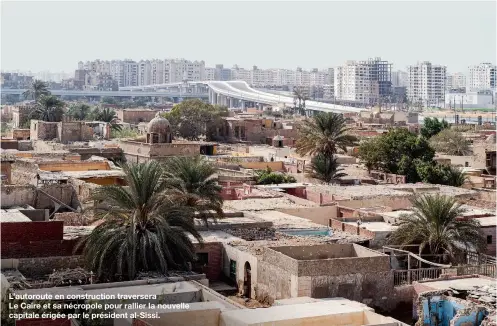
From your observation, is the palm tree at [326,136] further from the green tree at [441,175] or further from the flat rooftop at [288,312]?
the flat rooftop at [288,312]

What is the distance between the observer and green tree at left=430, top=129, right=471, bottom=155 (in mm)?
49594

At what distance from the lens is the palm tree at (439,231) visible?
19438 millimetres

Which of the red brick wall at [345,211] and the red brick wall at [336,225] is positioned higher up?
the red brick wall at [345,211]

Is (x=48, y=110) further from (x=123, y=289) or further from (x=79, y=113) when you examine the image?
(x=123, y=289)

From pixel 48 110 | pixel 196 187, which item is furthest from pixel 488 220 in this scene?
pixel 48 110

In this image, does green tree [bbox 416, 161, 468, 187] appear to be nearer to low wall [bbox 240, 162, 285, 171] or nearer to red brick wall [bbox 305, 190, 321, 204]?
low wall [bbox 240, 162, 285, 171]

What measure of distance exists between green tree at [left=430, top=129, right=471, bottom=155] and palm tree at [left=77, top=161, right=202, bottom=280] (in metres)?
34.4

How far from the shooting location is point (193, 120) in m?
54.2

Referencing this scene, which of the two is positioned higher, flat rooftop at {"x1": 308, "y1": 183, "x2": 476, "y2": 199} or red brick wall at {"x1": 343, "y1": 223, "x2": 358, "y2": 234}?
flat rooftop at {"x1": 308, "y1": 183, "x2": 476, "y2": 199}

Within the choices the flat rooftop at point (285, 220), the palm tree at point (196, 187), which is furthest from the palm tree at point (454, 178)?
the palm tree at point (196, 187)

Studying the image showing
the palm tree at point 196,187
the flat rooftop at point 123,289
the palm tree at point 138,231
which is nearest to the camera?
the flat rooftop at point 123,289

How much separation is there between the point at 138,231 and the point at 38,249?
213 centimetres

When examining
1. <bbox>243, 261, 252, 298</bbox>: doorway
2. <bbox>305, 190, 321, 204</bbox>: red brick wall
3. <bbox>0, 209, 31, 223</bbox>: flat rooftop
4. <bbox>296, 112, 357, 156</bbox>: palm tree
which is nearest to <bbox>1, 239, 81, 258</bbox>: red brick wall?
<bbox>0, 209, 31, 223</bbox>: flat rooftop

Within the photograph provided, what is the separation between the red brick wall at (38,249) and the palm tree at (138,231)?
A: 1.23ft
